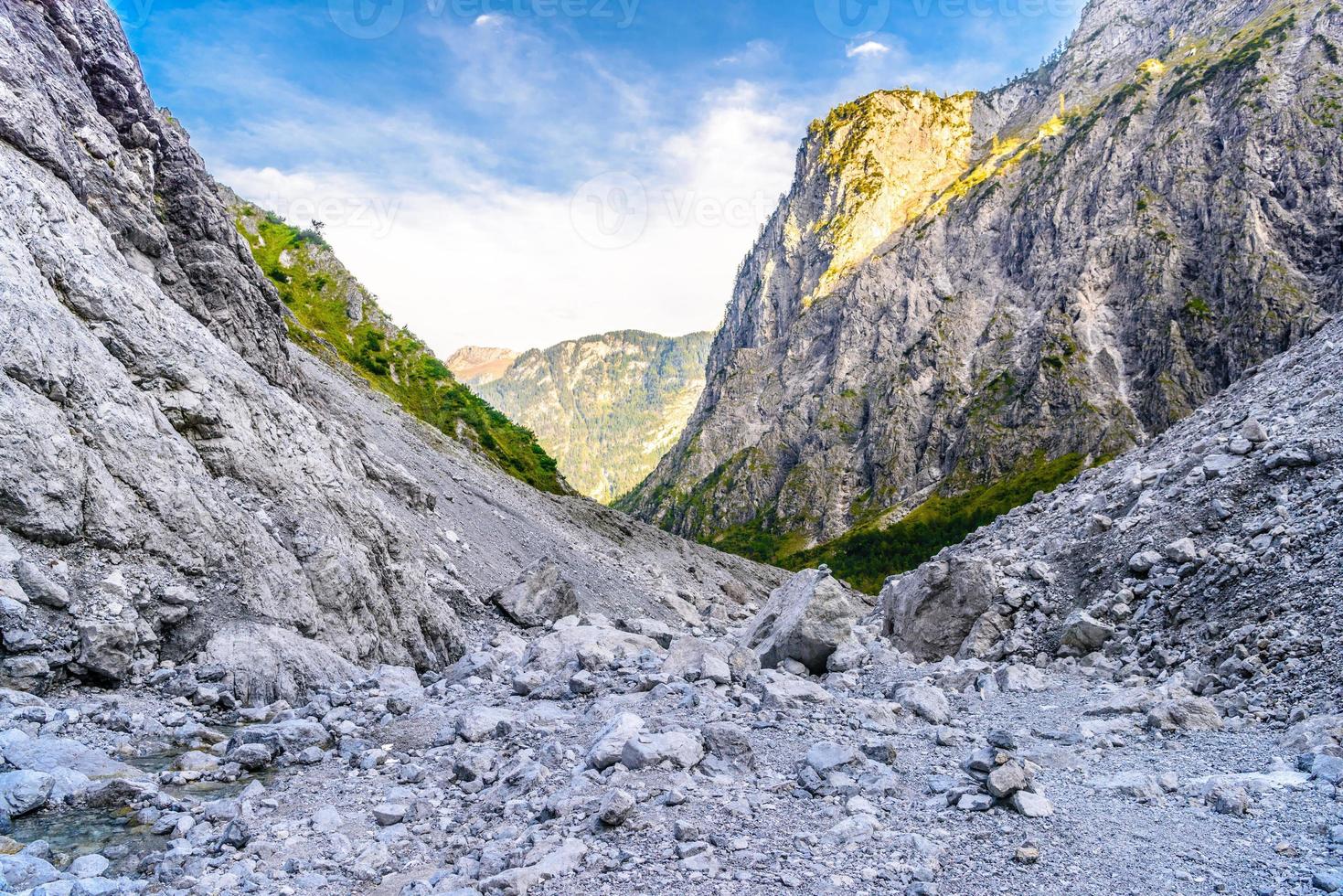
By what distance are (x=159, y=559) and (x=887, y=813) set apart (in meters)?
15.1

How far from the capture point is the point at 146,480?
625 inches

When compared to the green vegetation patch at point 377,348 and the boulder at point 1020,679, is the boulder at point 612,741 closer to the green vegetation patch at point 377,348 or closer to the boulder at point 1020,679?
the boulder at point 1020,679

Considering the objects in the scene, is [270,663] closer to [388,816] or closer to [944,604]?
[388,816]

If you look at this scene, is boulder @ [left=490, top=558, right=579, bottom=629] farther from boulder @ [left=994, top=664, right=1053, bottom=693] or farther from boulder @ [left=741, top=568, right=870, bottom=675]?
boulder @ [left=994, top=664, right=1053, bottom=693]

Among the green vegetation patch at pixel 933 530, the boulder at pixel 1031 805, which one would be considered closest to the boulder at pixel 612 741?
the boulder at pixel 1031 805

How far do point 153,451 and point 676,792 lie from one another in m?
15.0

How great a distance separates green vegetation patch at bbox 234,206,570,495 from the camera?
77.9m

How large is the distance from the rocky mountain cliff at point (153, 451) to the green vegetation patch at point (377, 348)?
41.5 metres

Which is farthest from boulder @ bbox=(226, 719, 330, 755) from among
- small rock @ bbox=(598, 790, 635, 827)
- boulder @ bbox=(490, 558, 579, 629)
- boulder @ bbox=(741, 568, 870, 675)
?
boulder @ bbox=(490, 558, 579, 629)

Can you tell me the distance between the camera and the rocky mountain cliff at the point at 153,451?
13742 mm

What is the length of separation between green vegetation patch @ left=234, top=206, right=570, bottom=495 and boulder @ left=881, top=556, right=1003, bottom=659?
5807 cm

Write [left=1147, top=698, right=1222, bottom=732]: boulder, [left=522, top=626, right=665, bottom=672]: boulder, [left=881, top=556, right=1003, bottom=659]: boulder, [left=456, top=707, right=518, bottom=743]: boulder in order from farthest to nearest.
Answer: [left=881, top=556, right=1003, bottom=659]: boulder < [left=522, top=626, right=665, bottom=672]: boulder < [left=456, top=707, right=518, bottom=743]: boulder < [left=1147, top=698, right=1222, bottom=732]: boulder

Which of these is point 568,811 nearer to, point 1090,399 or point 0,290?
point 0,290

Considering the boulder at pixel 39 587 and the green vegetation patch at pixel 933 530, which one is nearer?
the boulder at pixel 39 587
